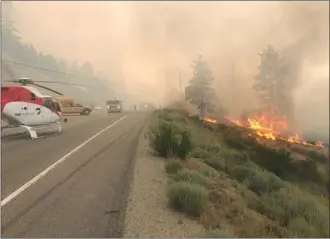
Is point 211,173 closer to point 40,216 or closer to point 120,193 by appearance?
point 120,193

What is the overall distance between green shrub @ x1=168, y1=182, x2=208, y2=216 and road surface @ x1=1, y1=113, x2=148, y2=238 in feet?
4.12

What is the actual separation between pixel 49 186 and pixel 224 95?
26038mm

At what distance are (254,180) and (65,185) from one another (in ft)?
28.9

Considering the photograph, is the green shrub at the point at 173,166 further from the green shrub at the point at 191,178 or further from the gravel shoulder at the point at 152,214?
the green shrub at the point at 191,178

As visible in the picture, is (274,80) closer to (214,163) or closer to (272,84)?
(272,84)

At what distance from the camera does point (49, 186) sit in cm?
1117

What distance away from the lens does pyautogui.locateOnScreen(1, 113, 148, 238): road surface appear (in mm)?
8156

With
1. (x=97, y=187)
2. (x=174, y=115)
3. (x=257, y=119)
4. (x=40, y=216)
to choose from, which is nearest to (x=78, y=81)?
(x=40, y=216)

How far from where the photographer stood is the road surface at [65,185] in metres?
8.16

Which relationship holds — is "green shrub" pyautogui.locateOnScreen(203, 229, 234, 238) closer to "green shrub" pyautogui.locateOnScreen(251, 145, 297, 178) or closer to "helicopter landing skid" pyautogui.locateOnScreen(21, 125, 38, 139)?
"helicopter landing skid" pyautogui.locateOnScreen(21, 125, 38, 139)

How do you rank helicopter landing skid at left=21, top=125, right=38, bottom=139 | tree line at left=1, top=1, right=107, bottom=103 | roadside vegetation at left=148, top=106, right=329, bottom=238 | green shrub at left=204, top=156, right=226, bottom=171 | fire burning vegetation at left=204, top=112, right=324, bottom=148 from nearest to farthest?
1. tree line at left=1, top=1, right=107, bottom=103
2. roadside vegetation at left=148, top=106, right=329, bottom=238
3. green shrub at left=204, top=156, right=226, bottom=171
4. helicopter landing skid at left=21, top=125, right=38, bottom=139
5. fire burning vegetation at left=204, top=112, right=324, bottom=148

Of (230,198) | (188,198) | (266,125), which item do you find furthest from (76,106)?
(266,125)

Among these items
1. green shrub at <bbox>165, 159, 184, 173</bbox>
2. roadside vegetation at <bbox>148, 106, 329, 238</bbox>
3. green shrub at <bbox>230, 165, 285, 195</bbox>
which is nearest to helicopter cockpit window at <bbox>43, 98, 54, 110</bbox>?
roadside vegetation at <bbox>148, 106, 329, 238</bbox>

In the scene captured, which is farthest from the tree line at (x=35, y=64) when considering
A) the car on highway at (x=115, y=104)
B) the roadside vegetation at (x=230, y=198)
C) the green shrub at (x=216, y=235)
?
the green shrub at (x=216, y=235)
